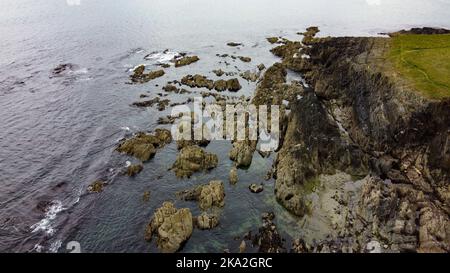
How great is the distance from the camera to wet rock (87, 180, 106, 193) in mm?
40375

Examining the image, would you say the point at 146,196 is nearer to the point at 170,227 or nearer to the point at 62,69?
the point at 170,227

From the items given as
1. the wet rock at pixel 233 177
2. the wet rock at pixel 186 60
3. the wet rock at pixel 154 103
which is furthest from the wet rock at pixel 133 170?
the wet rock at pixel 186 60

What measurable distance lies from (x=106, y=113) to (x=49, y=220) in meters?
26.9

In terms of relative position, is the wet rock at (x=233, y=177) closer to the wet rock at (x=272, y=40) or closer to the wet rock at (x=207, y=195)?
the wet rock at (x=207, y=195)

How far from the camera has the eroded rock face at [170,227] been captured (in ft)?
105

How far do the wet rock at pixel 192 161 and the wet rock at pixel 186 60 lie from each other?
40332 millimetres

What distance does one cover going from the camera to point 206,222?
113 ft

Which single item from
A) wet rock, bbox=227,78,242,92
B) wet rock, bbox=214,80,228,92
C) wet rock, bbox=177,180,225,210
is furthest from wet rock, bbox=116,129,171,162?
wet rock, bbox=227,78,242,92

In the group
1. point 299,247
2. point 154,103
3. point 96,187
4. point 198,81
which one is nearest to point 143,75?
point 198,81

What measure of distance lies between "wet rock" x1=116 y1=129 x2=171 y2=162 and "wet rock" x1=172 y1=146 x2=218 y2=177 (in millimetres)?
4430

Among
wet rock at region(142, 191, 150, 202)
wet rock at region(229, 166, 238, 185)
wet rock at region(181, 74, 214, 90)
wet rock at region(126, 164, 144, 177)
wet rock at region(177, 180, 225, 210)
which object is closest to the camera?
wet rock at region(177, 180, 225, 210)

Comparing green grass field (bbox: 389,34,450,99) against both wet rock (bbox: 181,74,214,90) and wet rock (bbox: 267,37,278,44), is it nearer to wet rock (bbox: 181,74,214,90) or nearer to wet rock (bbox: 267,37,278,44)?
wet rock (bbox: 181,74,214,90)

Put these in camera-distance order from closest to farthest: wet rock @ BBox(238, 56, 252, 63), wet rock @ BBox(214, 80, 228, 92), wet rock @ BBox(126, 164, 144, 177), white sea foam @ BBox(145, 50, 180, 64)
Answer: wet rock @ BBox(126, 164, 144, 177)
wet rock @ BBox(214, 80, 228, 92)
wet rock @ BBox(238, 56, 252, 63)
white sea foam @ BBox(145, 50, 180, 64)

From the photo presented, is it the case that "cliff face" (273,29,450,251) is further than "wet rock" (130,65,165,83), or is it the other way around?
"wet rock" (130,65,165,83)
